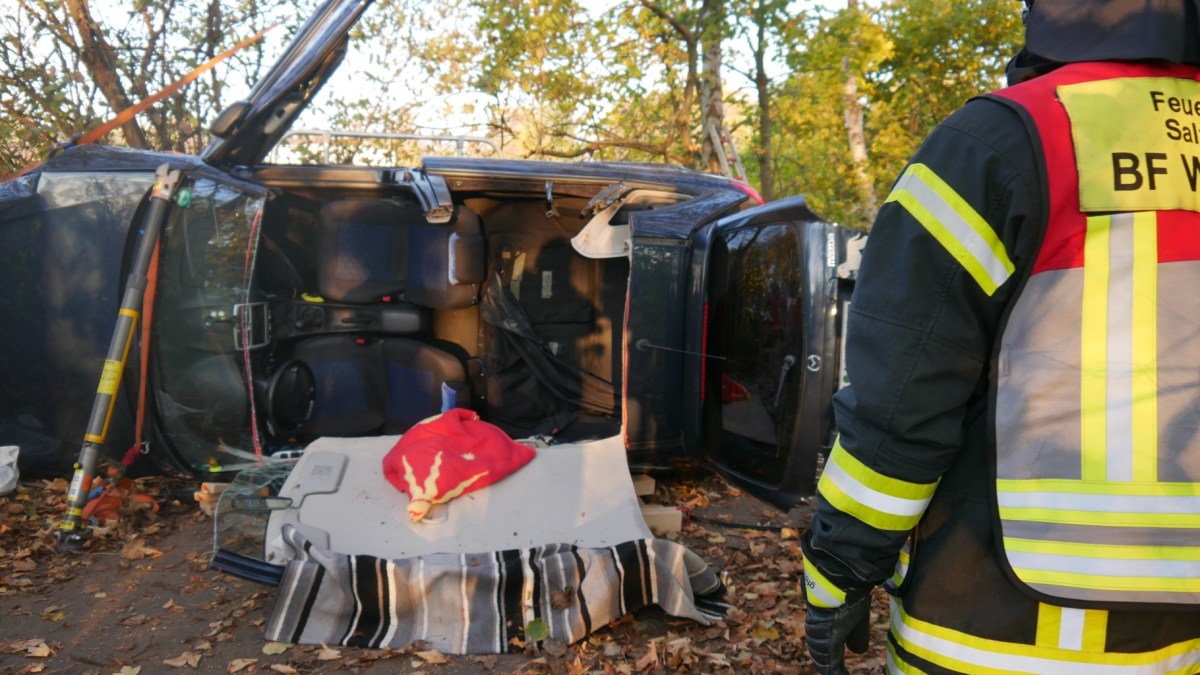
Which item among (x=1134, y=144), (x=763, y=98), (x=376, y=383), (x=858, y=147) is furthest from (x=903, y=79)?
(x=1134, y=144)

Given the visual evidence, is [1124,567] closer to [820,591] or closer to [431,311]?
[820,591]

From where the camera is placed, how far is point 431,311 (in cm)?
596

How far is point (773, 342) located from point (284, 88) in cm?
297

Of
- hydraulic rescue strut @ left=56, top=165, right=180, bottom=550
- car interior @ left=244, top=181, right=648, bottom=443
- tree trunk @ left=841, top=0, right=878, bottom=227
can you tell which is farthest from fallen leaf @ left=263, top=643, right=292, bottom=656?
tree trunk @ left=841, top=0, right=878, bottom=227

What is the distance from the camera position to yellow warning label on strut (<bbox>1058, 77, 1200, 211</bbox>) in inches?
53.1

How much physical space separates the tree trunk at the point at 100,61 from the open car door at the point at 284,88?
3.02 meters

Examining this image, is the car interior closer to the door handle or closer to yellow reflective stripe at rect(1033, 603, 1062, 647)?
the door handle

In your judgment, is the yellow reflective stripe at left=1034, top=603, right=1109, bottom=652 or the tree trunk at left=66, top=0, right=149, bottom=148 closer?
the yellow reflective stripe at left=1034, top=603, right=1109, bottom=652

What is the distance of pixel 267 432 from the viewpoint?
16.5 feet

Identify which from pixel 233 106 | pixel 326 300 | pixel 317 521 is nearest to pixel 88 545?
pixel 317 521

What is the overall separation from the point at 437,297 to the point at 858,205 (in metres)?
8.50

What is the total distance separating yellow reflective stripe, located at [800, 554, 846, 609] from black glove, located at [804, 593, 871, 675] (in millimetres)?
21

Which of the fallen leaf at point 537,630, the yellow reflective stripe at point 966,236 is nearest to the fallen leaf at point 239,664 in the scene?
the fallen leaf at point 537,630

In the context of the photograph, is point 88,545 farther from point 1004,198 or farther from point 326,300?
point 1004,198
